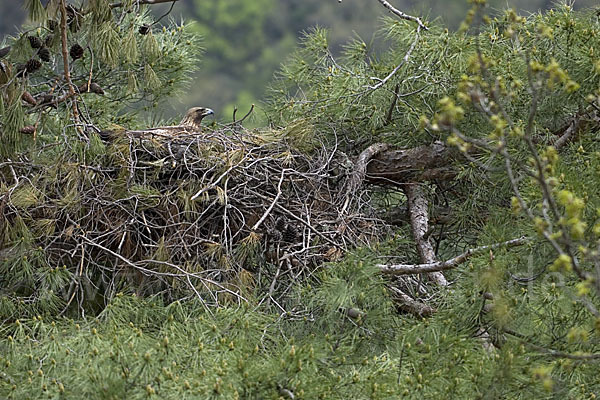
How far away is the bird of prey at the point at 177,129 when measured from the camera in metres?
5.19

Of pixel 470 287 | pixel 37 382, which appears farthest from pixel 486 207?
pixel 37 382

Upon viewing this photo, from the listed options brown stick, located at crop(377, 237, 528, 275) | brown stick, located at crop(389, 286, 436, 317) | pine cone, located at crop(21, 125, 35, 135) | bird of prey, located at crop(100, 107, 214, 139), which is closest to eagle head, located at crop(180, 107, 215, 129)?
bird of prey, located at crop(100, 107, 214, 139)

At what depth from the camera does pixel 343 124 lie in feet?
19.0

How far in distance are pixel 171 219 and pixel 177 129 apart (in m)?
0.82

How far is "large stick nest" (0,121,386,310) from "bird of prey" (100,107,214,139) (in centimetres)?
6

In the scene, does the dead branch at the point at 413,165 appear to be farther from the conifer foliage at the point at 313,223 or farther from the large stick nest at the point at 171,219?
the large stick nest at the point at 171,219

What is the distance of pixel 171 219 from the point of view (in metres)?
4.91

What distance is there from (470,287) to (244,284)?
1240 millimetres

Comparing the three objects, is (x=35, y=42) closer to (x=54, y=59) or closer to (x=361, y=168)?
(x=54, y=59)

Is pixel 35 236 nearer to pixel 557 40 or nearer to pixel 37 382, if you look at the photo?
pixel 37 382

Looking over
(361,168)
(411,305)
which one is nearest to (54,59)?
(361,168)

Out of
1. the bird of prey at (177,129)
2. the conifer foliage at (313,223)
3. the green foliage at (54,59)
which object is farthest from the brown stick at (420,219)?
the green foliage at (54,59)

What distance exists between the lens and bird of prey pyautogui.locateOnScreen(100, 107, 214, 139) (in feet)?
17.0

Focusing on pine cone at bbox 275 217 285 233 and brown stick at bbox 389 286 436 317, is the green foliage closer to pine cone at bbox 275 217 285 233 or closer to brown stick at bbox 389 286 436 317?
pine cone at bbox 275 217 285 233
